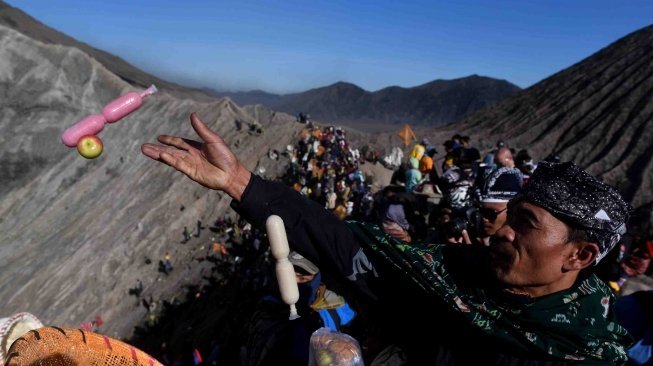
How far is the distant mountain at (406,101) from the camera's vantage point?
3019 inches

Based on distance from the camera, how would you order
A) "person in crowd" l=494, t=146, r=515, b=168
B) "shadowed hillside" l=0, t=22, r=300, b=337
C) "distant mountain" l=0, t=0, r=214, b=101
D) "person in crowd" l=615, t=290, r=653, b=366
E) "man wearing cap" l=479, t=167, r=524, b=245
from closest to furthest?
1. "person in crowd" l=615, t=290, r=653, b=366
2. "man wearing cap" l=479, t=167, r=524, b=245
3. "person in crowd" l=494, t=146, r=515, b=168
4. "shadowed hillside" l=0, t=22, r=300, b=337
5. "distant mountain" l=0, t=0, r=214, b=101

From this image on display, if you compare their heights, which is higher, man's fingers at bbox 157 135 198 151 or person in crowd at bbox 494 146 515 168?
man's fingers at bbox 157 135 198 151

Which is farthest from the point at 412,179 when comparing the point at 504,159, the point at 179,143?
the point at 179,143

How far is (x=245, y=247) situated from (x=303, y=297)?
8.90 metres

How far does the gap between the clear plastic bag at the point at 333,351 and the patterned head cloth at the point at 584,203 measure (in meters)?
0.81

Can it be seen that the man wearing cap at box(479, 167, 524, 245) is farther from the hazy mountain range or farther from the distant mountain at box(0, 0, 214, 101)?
the distant mountain at box(0, 0, 214, 101)

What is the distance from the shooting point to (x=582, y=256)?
1.58 m

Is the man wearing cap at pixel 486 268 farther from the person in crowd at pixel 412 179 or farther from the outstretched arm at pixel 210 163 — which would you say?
the person in crowd at pixel 412 179

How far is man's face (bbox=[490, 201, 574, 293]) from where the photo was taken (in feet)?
5.11

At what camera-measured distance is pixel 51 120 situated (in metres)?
28.7

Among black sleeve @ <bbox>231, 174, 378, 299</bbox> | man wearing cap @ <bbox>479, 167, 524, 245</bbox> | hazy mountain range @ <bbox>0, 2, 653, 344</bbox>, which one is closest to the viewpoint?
black sleeve @ <bbox>231, 174, 378, 299</bbox>

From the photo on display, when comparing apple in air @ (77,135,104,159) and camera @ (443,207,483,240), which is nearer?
apple in air @ (77,135,104,159)

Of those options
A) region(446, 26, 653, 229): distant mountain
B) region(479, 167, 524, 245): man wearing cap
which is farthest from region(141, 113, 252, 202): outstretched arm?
region(446, 26, 653, 229): distant mountain

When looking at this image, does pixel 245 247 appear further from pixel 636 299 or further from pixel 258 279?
pixel 636 299
